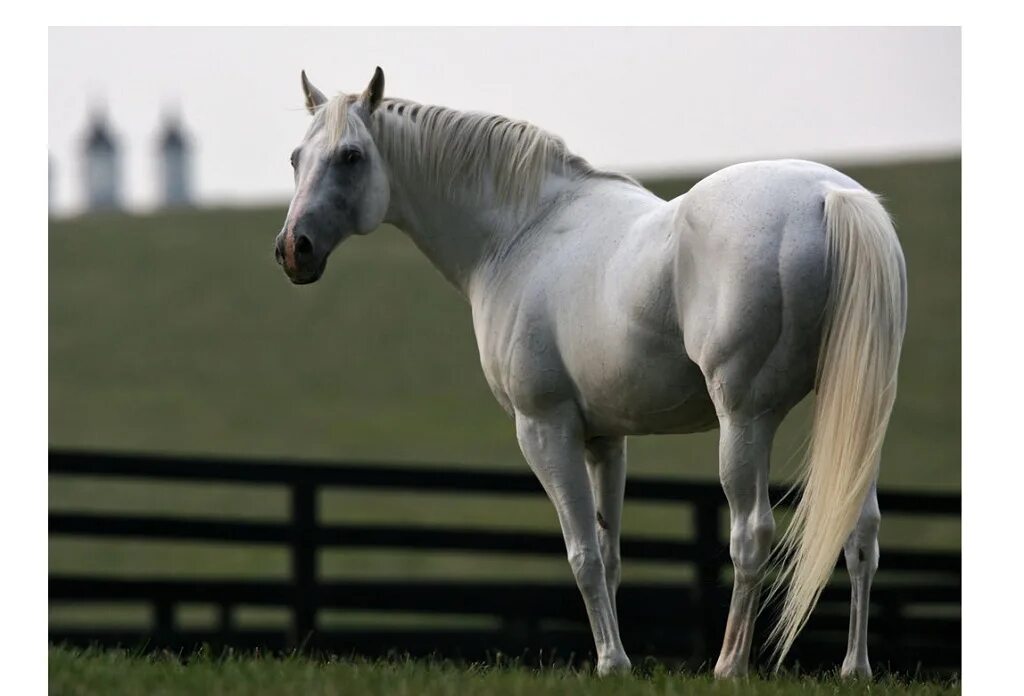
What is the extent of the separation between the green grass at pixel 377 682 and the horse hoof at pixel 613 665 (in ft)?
0.16

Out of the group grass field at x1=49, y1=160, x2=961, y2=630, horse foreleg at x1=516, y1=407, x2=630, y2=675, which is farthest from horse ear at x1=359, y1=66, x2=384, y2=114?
grass field at x1=49, y1=160, x2=961, y2=630

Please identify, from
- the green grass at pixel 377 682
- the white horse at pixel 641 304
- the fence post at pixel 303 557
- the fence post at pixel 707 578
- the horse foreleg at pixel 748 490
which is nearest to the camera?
the green grass at pixel 377 682

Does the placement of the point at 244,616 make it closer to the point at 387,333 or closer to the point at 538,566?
the point at 538,566

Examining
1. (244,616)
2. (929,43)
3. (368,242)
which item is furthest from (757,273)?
(368,242)

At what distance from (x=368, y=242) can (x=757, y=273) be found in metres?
34.5

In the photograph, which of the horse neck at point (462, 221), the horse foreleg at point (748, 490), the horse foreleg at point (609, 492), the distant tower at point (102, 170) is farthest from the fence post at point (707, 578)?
the distant tower at point (102, 170)

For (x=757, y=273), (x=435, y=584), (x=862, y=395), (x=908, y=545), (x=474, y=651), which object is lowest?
(x=908, y=545)

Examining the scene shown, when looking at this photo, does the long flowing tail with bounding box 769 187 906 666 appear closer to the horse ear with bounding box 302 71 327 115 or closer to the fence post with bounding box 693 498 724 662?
the horse ear with bounding box 302 71 327 115

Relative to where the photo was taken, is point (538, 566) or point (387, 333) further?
point (387, 333)

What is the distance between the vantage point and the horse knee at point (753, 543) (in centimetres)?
416

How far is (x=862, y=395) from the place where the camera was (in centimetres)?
405

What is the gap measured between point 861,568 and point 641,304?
4.08 feet

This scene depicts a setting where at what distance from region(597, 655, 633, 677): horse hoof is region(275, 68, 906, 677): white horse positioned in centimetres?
1

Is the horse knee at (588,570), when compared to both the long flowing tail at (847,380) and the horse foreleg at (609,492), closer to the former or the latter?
the horse foreleg at (609,492)
